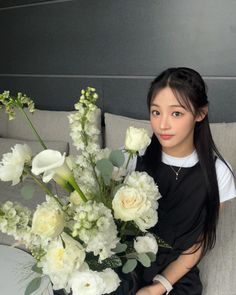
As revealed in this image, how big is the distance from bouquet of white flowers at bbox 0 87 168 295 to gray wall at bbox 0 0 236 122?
1.34 metres

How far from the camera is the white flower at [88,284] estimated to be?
0.63m

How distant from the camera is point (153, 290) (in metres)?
1.02

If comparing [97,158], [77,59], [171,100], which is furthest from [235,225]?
[77,59]

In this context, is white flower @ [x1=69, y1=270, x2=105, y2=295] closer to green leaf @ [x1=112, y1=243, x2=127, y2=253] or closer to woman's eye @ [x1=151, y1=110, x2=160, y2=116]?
green leaf @ [x1=112, y1=243, x2=127, y2=253]

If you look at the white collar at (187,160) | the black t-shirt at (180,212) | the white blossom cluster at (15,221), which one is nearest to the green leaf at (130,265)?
the white blossom cluster at (15,221)

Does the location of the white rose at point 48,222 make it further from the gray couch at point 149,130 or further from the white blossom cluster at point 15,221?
the gray couch at point 149,130

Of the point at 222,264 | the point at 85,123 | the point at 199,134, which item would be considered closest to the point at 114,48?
the point at 199,134

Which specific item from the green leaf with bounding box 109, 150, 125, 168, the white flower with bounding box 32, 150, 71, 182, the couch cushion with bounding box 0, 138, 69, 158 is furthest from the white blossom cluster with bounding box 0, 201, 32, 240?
the couch cushion with bounding box 0, 138, 69, 158

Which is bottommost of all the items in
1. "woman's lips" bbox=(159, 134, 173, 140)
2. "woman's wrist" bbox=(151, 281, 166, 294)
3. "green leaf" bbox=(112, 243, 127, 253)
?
"woman's wrist" bbox=(151, 281, 166, 294)

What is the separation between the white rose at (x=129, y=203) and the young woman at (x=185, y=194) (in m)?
0.39

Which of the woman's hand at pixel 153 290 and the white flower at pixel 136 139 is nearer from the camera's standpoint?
the white flower at pixel 136 139

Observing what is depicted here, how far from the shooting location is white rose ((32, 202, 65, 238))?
1.95 ft

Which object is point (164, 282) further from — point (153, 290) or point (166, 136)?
point (166, 136)

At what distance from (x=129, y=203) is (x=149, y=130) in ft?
3.94
